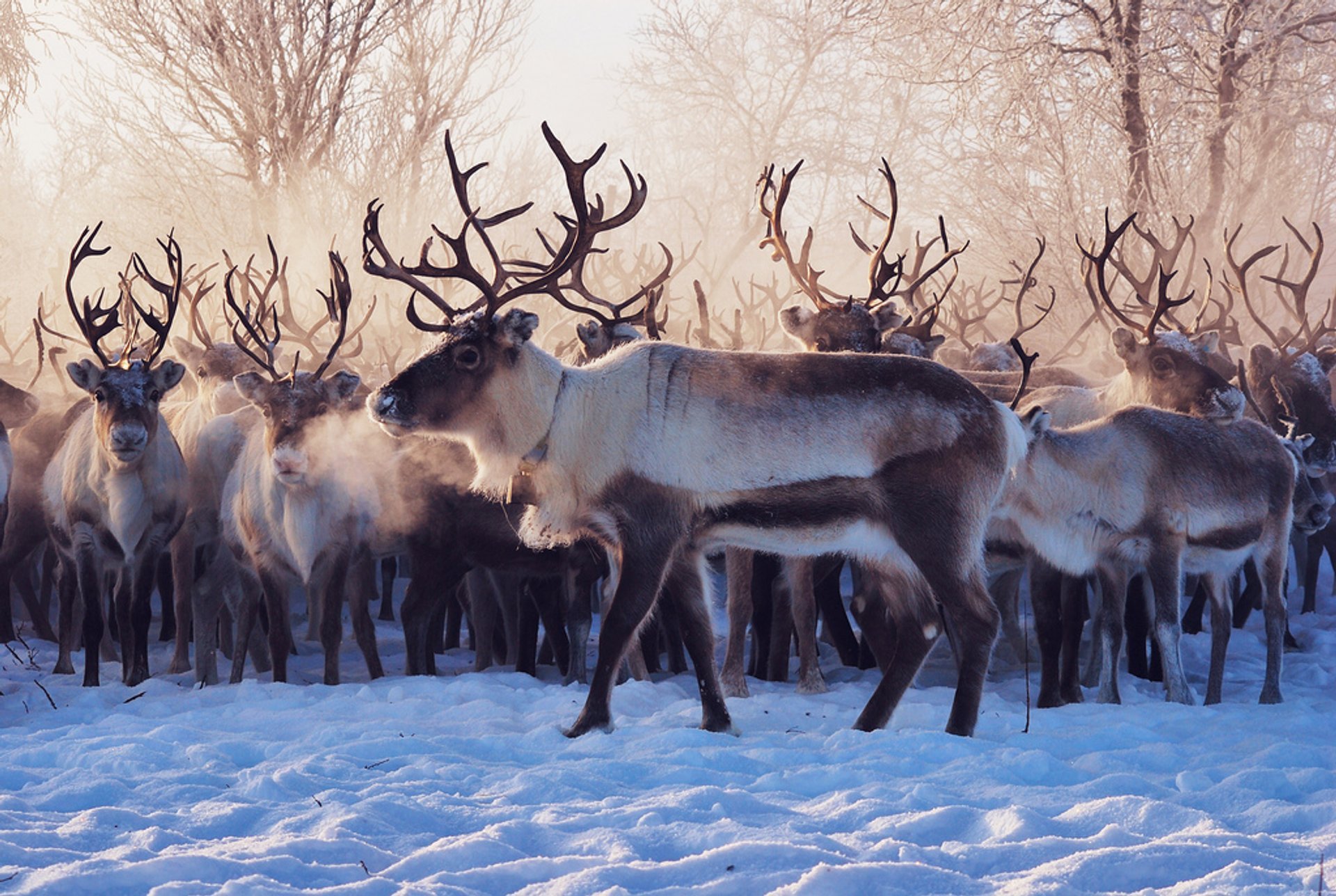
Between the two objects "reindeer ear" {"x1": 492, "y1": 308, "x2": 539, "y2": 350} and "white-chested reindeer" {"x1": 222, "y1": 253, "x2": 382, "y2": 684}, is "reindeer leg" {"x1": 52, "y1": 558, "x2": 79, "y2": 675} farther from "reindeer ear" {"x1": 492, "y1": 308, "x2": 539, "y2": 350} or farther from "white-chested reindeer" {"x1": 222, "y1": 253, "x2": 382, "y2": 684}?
"reindeer ear" {"x1": 492, "y1": 308, "x2": 539, "y2": 350}

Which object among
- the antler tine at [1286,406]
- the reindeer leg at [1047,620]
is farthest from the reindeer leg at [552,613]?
the antler tine at [1286,406]

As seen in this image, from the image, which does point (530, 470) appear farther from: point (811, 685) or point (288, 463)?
point (811, 685)

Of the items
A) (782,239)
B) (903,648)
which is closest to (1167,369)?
(782,239)

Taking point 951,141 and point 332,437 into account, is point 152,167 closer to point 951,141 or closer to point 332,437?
point 951,141

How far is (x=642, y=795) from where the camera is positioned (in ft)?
13.4

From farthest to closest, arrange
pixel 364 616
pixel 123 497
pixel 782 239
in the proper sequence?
pixel 782 239 < pixel 364 616 < pixel 123 497

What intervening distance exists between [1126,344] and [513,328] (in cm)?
427

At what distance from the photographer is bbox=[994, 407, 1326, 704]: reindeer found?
6.17m

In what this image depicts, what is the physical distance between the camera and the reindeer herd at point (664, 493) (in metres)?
4.98

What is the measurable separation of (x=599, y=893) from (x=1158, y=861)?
1351 millimetres

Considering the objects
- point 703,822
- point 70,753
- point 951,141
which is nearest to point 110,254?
point 951,141

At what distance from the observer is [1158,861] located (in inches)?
131

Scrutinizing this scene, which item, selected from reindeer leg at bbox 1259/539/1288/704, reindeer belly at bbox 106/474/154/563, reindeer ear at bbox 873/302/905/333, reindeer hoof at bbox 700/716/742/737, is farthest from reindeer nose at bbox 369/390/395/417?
reindeer leg at bbox 1259/539/1288/704

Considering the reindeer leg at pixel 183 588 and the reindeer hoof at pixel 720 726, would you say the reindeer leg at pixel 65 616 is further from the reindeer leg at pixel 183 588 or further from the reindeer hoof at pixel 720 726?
the reindeer hoof at pixel 720 726
